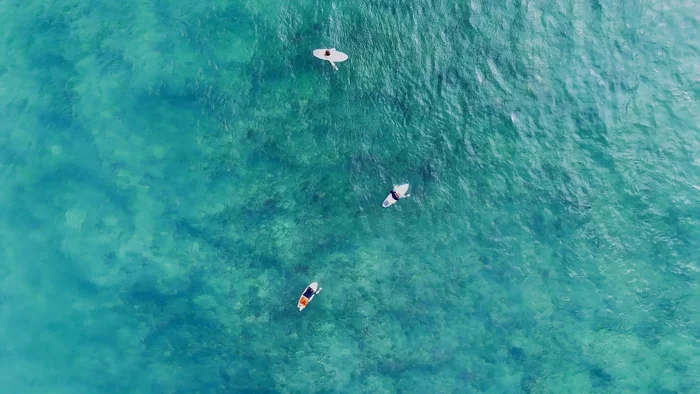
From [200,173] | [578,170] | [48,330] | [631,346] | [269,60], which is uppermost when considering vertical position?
[269,60]

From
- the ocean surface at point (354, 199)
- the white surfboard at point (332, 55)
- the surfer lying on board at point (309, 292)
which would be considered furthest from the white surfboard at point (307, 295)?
the white surfboard at point (332, 55)

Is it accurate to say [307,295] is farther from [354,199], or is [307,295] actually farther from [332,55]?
[332,55]

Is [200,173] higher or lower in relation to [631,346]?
higher

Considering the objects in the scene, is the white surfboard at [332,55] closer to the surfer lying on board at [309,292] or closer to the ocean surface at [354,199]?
the ocean surface at [354,199]

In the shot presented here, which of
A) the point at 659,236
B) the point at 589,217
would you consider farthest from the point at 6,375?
the point at 659,236

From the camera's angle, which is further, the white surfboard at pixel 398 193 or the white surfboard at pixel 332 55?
the white surfboard at pixel 332 55

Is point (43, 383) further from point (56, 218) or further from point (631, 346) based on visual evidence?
point (631, 346)
